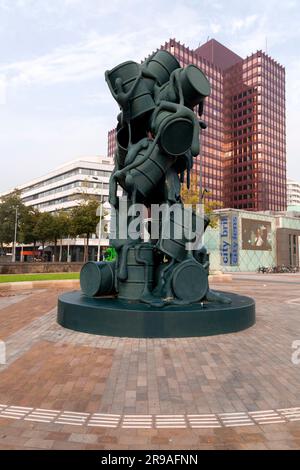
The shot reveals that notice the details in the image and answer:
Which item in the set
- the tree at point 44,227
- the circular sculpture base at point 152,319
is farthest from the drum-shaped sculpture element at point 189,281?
the tree at point 44,227

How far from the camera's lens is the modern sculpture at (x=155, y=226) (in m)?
8.91

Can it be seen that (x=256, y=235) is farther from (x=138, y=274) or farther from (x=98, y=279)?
(x=98, y=279)

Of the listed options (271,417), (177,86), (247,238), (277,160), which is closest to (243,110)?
(277,160)

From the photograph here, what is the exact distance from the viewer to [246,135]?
108625 millimetres

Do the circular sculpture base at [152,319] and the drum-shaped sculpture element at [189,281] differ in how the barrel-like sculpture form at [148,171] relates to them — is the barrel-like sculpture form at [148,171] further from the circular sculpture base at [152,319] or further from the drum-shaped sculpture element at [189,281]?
the circular sculpture base at [152,319]

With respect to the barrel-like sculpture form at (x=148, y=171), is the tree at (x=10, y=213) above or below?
above

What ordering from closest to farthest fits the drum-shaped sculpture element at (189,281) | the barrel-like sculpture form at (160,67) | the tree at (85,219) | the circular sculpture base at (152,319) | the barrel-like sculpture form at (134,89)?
1. the circular sculpture base at (152,319)
2. the drum-shaped sculpture element at (189,281)
3. the barrel-like sculpture form at (134,89)
4. the barrel-like sculpture form at (160,67)
5. the tree at (85,219)

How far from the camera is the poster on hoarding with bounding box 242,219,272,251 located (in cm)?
4803

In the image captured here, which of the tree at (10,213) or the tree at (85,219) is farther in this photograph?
the tree at (10,213)

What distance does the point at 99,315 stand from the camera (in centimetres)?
850

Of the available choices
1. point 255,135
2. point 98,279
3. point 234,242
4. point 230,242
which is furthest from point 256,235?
point 255,135

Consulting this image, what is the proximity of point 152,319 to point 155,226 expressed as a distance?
3.96 metres

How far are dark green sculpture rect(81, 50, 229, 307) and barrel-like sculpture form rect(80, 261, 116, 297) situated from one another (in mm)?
33

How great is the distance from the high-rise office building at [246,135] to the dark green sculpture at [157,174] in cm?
9361
